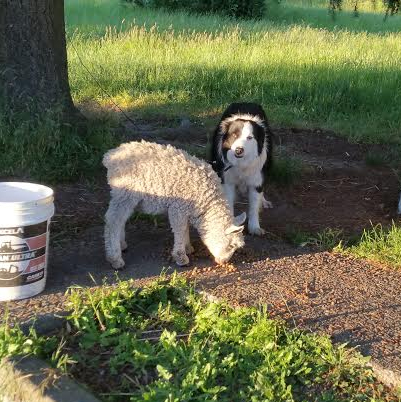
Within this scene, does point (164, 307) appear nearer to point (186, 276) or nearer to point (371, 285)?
point (186, 276)

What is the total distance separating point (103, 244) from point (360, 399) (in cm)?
233

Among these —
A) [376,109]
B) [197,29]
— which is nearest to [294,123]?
[376,109]

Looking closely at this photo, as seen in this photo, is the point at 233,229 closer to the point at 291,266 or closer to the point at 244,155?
the point at 291,266

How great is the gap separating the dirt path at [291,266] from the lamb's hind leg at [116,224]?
10cm

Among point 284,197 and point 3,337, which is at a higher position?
point 3,337

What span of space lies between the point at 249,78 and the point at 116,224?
6793 millimetres

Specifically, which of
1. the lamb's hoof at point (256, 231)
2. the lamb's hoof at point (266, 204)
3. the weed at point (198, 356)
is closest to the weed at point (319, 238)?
the lamb's hoof at point (256, 231)

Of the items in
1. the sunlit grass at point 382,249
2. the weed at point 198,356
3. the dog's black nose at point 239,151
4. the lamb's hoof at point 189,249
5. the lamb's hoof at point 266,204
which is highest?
the dog's black nose at point 239,151

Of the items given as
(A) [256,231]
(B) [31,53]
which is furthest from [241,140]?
(B) [31,53]

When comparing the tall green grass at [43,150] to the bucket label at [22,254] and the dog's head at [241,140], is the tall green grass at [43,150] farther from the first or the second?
the bucket label at [22,254]

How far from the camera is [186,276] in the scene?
4.21 meters

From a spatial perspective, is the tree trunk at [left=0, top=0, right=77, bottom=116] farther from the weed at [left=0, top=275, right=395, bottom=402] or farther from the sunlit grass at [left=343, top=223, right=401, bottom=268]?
the sunlit grass at [left=343, top=223, right=401, bottom=268]

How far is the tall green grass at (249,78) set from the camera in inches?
368

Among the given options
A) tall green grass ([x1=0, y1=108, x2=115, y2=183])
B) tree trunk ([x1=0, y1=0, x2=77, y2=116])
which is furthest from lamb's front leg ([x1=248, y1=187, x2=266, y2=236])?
tree trunk ([x1=0, y1=0, x2=77, y2=116])
